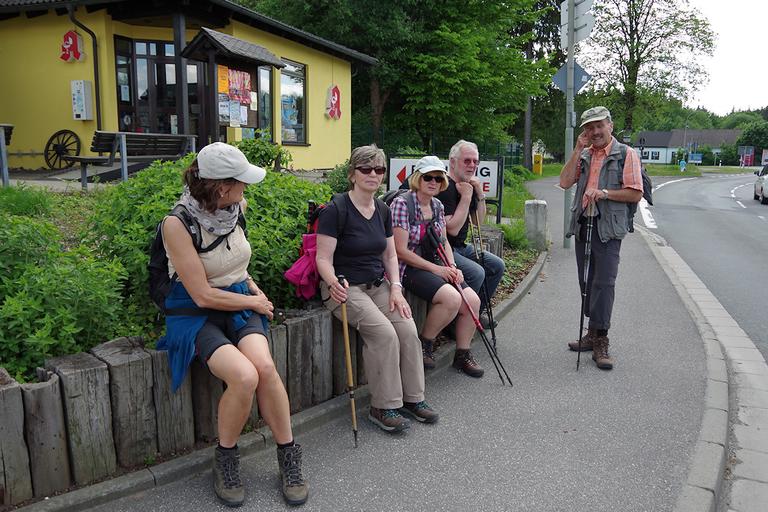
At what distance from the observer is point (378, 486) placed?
321 cm

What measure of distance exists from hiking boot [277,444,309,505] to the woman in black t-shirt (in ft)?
2.66

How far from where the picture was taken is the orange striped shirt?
4.89 m

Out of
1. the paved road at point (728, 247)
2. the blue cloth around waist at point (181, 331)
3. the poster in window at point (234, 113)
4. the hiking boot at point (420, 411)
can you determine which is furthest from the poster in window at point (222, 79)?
the blue cloth around waist at point (181, 331)

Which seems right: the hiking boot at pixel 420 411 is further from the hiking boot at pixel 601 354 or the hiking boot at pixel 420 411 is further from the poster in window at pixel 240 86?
the poster in window at pixel 240 86

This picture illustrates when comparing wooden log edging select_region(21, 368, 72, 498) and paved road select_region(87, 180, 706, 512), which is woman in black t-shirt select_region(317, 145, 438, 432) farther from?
wooden log edging select_region(21, 368, 72, 498)

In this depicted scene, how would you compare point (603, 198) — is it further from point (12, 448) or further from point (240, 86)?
point (240, 86)

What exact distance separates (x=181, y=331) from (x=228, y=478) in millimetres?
724

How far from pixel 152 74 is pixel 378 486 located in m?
14.2

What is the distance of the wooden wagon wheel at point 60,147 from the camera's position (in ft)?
46.6

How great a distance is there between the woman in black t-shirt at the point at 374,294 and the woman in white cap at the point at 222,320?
78cm

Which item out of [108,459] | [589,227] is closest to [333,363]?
[108,459]

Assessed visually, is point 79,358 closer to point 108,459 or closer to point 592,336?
point 108,459

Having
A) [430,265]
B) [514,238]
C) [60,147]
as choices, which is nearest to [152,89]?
[60,147]

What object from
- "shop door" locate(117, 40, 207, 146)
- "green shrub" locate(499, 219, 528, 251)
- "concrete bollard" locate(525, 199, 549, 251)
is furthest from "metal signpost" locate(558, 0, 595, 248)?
"shop door" locate(117, 40, 207, 146)
